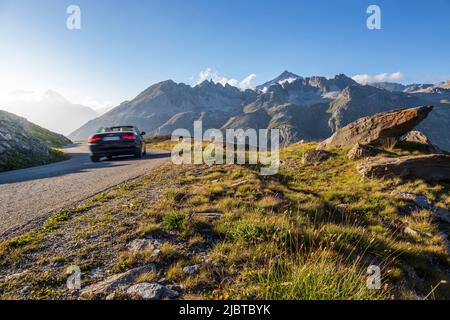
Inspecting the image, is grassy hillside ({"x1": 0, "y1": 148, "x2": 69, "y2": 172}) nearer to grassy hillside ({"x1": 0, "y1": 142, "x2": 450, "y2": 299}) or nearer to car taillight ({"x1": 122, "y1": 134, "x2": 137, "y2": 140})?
car taillight ({"x1": 122, "y1": 134, "x2": 137, "y2": 140})

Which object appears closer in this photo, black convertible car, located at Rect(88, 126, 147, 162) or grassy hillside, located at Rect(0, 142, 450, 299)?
grassy hillside, located at Rect(0, 142, 450, 299)

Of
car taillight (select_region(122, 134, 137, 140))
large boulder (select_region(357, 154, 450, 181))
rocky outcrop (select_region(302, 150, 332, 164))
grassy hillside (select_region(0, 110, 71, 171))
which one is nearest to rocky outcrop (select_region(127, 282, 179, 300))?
large boulder (select_region(357, 154, 450, 181))

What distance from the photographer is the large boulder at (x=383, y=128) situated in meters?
14.5

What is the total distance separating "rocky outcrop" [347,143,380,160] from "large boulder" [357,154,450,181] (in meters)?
2.10

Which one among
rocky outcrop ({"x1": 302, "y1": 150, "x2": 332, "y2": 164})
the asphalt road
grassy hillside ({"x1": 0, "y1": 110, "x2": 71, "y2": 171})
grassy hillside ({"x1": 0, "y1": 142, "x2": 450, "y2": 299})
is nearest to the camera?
grassy hillside ({"x1": 0, "y1": 142, "x2": 450, "y2": 299})

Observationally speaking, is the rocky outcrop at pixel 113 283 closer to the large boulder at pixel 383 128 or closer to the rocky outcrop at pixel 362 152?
the rocky outcrop at pixel 362 152

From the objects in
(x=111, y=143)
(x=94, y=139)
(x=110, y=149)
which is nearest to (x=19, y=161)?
(x=94, y=139)

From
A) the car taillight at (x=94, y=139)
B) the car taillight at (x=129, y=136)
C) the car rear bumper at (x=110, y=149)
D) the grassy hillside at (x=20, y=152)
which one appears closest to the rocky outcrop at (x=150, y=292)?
the car rear bumper at (x=110, y=149)

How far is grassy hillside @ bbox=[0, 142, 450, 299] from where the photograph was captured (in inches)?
142

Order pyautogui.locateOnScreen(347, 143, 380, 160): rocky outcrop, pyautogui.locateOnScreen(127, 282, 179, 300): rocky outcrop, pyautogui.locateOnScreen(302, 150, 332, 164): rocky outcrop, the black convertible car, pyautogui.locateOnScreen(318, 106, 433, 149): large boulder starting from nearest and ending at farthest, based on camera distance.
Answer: pyautogui.locateOnScreen(127, 282, 179, 300): rocky outcrop
pyautogui.locateOnScreen(347, 143, 380, 160): rocky outcrop
pyautogui.locateOnScreen(318, 106, 433, 149): large boulder
pyautogui.locateOnScreen(302, 150, 332, 164): rocky outcrop
the black convertible car

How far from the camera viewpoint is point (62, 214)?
6148 millimetres

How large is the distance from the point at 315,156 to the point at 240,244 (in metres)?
11.3
